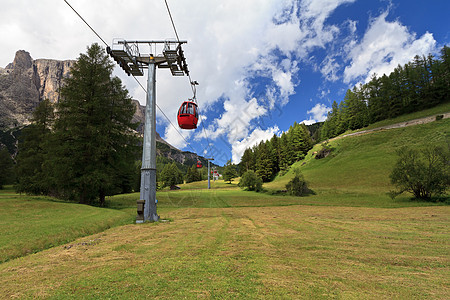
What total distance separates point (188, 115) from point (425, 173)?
34771mm

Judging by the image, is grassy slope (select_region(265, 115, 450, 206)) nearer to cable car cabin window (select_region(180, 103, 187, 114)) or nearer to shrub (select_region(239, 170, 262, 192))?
shrub (select_region(239, 170, 262, 192))

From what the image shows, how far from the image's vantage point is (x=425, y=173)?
27.8 metres

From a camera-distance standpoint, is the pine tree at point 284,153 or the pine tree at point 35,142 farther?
the pine tree at point 284,153

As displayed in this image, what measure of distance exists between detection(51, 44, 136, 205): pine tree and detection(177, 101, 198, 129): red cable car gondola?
13.8m

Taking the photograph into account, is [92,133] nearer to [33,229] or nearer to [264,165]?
[33,229]

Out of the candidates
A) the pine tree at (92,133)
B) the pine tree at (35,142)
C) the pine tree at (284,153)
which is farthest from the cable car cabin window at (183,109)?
the pine tree at (284,153)

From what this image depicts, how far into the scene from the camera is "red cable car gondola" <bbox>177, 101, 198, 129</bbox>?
14867mm

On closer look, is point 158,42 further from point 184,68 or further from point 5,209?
point 5,209

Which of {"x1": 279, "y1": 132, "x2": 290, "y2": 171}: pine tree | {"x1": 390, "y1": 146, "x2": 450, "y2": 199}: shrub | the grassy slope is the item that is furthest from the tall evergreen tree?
{"x1": 390, "y1": 146, "x2": 450, "y2": 199}: shrub

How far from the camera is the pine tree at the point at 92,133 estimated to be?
22.1 m

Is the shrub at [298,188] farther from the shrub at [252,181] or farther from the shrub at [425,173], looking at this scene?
the shrub at [425,173]

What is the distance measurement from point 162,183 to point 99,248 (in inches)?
3661

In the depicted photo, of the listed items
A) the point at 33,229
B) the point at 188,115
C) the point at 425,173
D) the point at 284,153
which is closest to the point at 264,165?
the point at 284,153

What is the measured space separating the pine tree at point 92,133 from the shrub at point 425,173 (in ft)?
133
